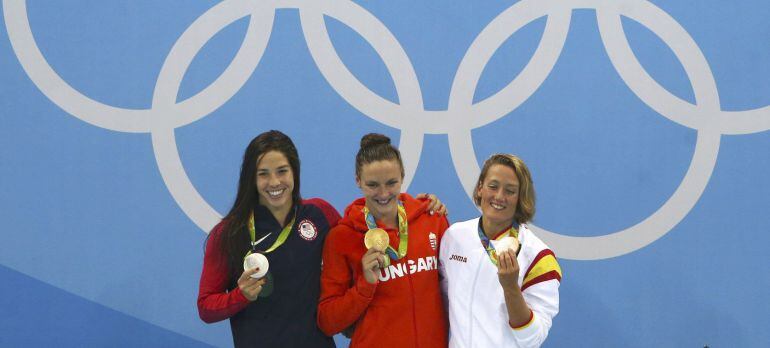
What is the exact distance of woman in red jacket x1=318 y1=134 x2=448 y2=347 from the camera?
111 inches

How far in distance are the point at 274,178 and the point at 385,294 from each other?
680 mm

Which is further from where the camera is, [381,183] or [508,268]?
[381,183]

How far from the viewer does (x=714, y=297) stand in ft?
14.5

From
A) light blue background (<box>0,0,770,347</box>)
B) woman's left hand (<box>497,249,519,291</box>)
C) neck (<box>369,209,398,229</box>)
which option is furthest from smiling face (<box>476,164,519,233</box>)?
light blue background (<box>0,0,770,347</box>)

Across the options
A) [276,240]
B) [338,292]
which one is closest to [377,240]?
[338,292]

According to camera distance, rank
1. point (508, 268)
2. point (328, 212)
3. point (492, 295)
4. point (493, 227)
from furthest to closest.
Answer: point (328, 212) → point (493, 227) → point (492, 295) → point (508, 268)

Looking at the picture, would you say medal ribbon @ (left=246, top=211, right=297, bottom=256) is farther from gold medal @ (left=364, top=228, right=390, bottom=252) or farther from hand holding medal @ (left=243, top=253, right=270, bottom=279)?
gold medal @ (left=364, top=228, right=390, bottom=252)

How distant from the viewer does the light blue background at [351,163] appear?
436 cm

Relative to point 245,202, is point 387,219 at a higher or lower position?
lower

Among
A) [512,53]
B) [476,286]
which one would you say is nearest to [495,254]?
[476,286]

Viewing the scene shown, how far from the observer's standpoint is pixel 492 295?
279 cm

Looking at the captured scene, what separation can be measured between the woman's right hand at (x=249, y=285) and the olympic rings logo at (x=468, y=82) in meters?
1.86

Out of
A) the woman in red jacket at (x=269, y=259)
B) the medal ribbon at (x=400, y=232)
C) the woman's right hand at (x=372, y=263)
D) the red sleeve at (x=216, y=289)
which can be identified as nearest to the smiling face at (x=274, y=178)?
the woman in red jacket at (x=269, y=259)

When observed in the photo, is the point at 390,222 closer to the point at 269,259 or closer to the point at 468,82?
the point at 269,259
